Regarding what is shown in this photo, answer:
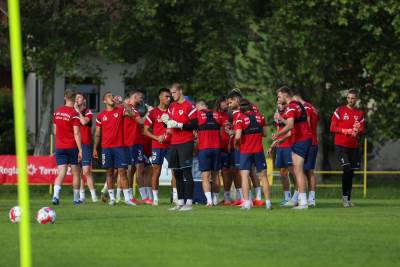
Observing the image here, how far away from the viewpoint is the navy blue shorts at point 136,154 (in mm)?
24141

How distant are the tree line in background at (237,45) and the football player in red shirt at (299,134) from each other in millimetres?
16311

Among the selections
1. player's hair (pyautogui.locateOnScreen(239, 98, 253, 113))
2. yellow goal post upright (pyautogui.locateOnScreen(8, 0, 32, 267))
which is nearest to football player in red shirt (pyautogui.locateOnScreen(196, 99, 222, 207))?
player's hair (pyautogui.locateOnScreen(239, 98, 253, 113))

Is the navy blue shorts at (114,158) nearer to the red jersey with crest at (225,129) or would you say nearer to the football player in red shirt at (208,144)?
the football player in red shirt at (208,144)

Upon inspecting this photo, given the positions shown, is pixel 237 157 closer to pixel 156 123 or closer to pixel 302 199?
pixel 156 123

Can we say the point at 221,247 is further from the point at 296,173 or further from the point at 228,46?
the point at 228,46

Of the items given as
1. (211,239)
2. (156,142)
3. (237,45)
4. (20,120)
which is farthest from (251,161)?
(237,45)

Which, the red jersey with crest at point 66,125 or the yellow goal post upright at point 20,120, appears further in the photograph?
the red jersey with crest at point 66,125

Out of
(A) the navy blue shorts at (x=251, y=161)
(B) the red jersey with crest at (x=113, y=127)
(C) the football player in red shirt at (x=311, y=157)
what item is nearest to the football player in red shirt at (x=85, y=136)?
(B) the red jersey with crest at (x=113, y=127)

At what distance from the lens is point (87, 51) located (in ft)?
134

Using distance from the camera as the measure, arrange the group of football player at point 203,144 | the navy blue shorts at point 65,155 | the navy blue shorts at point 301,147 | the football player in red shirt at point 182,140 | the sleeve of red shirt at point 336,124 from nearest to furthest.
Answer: the football player in red shirt at point 182,140, the group of football player at point 203,144, the navy blue shorts at point 301,147, the sleeve of red shirt at point 336,124, the navy blue shorts at point 65,155

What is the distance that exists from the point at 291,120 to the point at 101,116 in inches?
199

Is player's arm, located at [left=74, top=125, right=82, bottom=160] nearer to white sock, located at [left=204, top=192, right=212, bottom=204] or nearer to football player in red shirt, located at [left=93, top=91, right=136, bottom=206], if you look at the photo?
football player in red shirt, located at [left=93, top=91, right=136, bottom=206]

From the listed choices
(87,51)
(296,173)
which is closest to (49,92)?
(87,51)

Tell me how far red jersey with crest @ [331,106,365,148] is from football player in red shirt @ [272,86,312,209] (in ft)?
4.84
